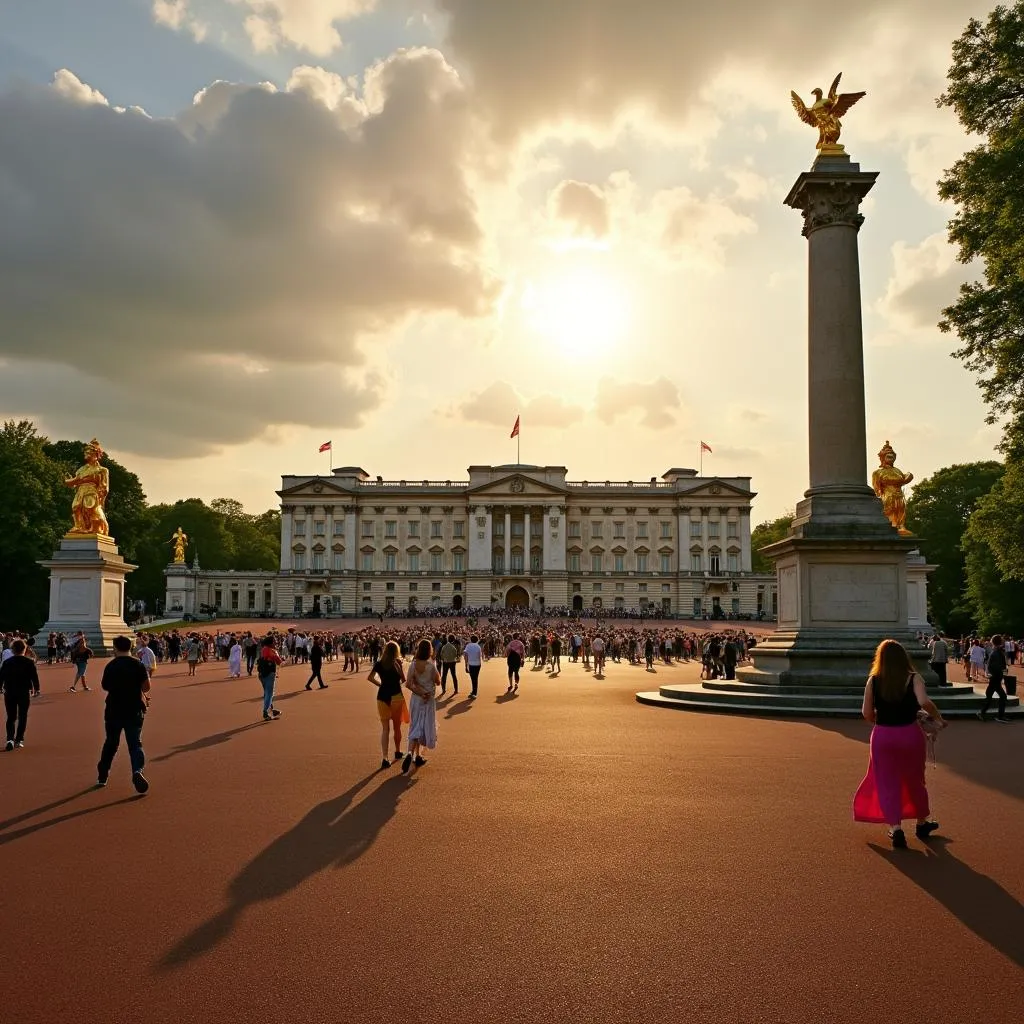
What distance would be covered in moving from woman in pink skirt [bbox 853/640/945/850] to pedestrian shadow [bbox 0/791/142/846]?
7.34 meters

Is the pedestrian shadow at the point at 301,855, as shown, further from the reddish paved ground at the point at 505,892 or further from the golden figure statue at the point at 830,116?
the golden figure statue at the point at 830,116

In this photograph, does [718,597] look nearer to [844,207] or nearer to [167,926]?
[844,207]

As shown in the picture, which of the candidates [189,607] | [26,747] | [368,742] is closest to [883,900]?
[368,742]

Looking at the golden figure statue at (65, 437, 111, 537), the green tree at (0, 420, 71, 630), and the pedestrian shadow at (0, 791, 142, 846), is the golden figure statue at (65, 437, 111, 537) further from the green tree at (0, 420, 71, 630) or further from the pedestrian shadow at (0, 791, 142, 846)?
the pedestrian shadow at (0, 791, 142, 846)

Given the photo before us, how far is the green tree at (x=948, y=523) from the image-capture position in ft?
237

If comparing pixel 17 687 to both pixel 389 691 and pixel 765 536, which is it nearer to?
pixel 389 691

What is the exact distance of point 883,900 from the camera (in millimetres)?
6492

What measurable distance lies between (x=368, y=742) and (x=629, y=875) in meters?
8.40


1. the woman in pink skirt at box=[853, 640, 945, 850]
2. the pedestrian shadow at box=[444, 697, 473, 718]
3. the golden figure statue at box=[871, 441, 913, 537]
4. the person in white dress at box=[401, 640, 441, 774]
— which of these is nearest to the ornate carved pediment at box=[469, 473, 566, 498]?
the golden figure statue at box=[871, 441, 913, 537]

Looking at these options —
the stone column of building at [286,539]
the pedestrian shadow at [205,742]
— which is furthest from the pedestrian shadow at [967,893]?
the stone column of building at [286,539]

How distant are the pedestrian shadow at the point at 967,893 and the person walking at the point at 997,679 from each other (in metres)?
10.5

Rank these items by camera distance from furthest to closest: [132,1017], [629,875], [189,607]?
[189,607], [629,875], [132,1017]

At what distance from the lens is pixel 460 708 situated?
20.6 metres

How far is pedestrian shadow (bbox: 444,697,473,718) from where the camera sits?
19.3 m
